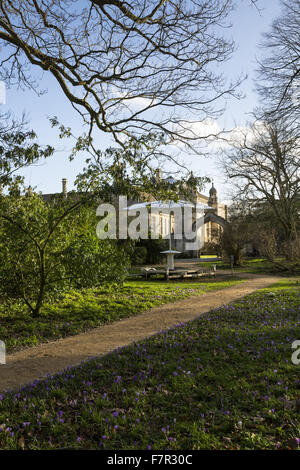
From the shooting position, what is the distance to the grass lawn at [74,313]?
7336 millimetres

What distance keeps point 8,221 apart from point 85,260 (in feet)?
6.68

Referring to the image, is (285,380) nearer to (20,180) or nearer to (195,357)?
(195,357)

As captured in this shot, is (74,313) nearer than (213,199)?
Yes

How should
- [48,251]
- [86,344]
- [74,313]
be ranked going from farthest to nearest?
[74,313]
[48,251]
[86,344]

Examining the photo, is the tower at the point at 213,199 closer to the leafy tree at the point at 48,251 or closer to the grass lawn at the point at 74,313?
the grass lawn at the point at 74,313

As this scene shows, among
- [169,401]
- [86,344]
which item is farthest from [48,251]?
[169,401]

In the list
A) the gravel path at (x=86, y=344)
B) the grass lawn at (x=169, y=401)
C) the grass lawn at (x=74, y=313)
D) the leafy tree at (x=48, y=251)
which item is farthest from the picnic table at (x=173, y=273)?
the grass lawn at (x=169, y=401)

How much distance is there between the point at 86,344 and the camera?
6680 millimetres

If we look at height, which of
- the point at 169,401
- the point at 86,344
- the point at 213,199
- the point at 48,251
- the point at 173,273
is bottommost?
the point at 86,344

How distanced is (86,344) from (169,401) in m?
3.07

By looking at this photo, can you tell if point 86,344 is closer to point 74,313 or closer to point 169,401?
point 74,313

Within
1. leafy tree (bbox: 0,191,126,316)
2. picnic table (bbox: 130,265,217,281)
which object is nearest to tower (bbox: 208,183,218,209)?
picnic table (bbox: 130,265,217,281)
